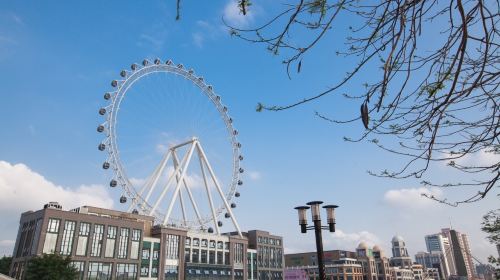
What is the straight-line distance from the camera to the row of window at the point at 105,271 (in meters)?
56.7

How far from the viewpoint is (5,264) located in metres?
71.8

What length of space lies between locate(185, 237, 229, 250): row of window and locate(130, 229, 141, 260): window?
31.5 ft

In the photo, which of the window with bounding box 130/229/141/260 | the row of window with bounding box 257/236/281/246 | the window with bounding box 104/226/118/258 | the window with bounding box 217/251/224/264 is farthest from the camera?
the row of window with bounding box 257/236/281/246

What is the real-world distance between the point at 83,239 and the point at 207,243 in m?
23.8

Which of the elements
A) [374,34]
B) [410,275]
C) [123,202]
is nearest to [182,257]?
[123,202]

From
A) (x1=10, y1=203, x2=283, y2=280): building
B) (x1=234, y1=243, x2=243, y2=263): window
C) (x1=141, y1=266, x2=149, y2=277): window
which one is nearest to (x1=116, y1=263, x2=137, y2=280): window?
(x1=10, y1=203, x2=283, y2=280): building

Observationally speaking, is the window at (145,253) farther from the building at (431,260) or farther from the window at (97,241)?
the building at (431,260)

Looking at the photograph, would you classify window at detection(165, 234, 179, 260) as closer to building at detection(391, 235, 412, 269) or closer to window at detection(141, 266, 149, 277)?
window at detection(141, 266, 149, 277)

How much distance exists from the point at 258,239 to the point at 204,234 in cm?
1656

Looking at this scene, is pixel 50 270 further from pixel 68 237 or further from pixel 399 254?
pixel 399 254

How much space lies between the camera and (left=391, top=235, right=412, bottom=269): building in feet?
436

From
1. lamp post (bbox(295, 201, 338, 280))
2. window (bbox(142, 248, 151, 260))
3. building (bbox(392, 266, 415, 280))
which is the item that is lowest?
lamp post (bbox(295, 201, 338, 280))

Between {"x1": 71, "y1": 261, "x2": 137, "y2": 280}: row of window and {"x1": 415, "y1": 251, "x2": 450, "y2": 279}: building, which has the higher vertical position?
{"x1": 415, "y1": 251, "x2": 450, "y2": 279}: building

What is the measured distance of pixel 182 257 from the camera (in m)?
69.1
